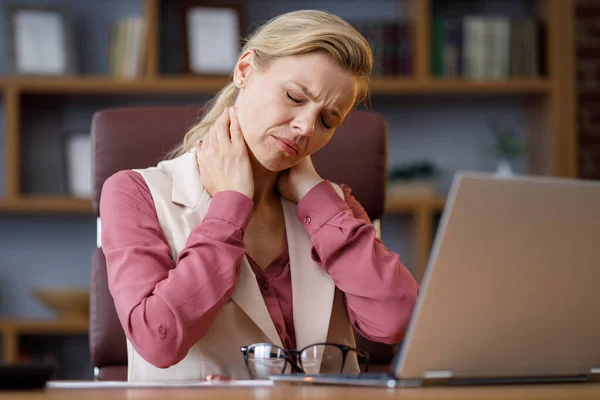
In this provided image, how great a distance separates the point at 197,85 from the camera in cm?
314

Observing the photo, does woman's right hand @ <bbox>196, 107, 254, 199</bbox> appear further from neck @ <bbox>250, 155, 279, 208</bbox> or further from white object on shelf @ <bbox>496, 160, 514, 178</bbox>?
white object on shelf @ <bbox>496, 160, 514, 178</bbox>

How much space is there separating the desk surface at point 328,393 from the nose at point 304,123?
2.06ft

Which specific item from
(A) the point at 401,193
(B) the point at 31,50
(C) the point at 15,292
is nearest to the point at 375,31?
(A) the point at 401,193

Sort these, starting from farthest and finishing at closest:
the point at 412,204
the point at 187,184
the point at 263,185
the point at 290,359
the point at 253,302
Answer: the point at 412,204, the point at 263,185, the point at 187,184, the point at 253,302, the point at 290,359

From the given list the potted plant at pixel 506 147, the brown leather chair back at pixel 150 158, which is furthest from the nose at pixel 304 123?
the potted plant at pixel 506 147

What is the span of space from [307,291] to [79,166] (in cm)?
196

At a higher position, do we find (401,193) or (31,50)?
(31,50)

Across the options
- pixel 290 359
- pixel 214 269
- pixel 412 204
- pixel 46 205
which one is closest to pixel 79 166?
Answer: pixel 46 205

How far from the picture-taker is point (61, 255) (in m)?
3.34

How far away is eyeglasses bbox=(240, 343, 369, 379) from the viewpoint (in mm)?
1067

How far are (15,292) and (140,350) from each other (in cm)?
223

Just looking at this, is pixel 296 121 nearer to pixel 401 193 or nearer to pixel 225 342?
pixel 225 342

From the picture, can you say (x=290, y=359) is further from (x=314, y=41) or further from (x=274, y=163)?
(x=314, y=41)

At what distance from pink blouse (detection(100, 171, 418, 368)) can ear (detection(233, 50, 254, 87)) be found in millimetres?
248
